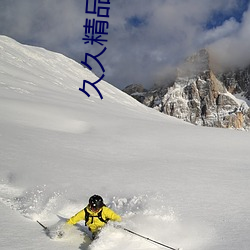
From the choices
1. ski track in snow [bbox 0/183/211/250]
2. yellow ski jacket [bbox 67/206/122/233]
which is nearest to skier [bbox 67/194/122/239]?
yellow ski jacket [bbox 67/206/122/233]

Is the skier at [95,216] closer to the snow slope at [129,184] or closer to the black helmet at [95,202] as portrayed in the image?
the black helmet at [95,202]

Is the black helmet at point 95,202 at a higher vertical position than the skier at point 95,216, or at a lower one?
higher

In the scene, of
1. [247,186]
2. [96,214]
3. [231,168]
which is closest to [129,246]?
[96,214]

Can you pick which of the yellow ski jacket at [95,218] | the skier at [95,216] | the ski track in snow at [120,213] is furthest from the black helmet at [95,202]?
the ski track in snow at [120,213]

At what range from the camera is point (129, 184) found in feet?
26.3

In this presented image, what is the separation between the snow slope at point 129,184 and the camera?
5391mm

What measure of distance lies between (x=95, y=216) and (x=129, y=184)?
2.39 meters

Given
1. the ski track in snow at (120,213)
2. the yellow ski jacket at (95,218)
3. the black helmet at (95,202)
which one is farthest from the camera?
the yellow ski jacket at (95,218)

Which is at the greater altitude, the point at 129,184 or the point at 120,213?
the point at 129,184

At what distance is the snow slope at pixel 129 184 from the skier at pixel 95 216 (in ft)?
0.79

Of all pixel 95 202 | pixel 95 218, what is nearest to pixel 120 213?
pixel 95 218

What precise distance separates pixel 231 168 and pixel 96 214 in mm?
5588

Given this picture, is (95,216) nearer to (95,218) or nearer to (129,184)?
(95,218)

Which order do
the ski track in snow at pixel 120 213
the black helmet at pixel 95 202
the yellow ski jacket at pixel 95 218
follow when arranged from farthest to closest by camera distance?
Result: 1. the yellow ski jacket at pixel 95 218
2. the black helmet at pixel 95 202
3. the ski track in snow at pixel 120 213
